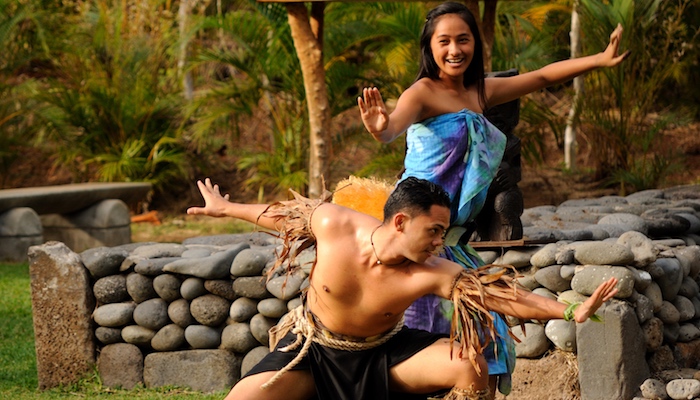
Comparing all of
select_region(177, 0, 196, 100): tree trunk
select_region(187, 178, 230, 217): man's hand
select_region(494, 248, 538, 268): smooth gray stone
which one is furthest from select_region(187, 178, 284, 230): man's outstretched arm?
select_region(177, 0, 196, 100): tree trunk

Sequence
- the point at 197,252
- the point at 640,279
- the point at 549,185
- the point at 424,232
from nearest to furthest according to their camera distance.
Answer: the point at 424,232, the point at 640,279, the point at 197,252, the point at 549,185

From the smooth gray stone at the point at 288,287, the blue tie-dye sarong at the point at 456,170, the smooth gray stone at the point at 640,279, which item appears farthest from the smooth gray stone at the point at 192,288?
the smooth gray stone at the point at 640,279

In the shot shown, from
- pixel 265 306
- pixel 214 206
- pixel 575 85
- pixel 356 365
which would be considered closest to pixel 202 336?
pixel 265 306

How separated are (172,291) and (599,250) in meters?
2.02

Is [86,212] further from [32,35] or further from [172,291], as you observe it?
[172,291]

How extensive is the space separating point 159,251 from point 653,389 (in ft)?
8.34

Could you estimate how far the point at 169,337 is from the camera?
4.92 metres

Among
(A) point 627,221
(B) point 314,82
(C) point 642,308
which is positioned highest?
(B) point 314,82

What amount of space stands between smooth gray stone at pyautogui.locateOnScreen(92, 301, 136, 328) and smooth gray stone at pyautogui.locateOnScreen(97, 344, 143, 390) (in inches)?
4.9

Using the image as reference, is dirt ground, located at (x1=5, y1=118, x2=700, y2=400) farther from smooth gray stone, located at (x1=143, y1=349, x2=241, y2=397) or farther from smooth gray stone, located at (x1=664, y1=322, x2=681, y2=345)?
smooth gray stone, located at (x1=143, y1=349, x2=241, y2=397)

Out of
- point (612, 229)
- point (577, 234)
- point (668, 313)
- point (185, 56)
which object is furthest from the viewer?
point (185, 56)

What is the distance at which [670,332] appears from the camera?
4.63 m

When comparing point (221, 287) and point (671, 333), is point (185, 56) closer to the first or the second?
point (221, 287)

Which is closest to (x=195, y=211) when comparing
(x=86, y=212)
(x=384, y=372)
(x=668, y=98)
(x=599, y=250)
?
(x=384, y=372)
